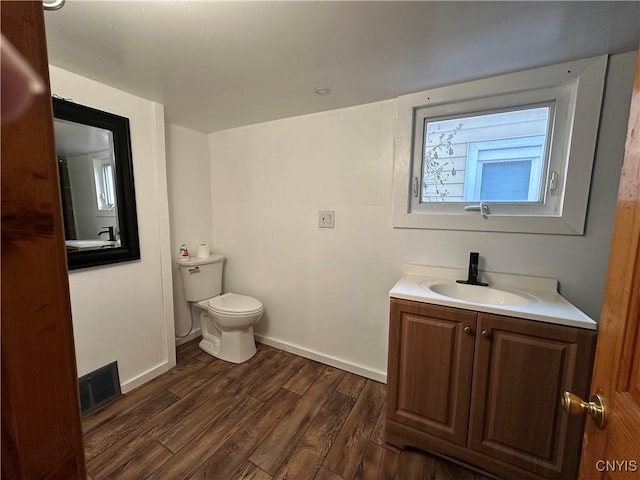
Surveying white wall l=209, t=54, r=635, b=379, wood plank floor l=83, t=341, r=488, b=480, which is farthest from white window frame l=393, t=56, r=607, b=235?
wood plank floor l=83, t=341, r=488, b=480

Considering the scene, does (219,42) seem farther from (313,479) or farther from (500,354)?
(313,479)

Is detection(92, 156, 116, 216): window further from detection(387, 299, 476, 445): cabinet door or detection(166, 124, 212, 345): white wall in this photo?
detection(387, 299, 476, 445): cabinet door

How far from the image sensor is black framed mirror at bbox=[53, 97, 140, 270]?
5.03ft

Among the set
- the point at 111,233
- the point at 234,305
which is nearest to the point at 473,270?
the point at 234,305

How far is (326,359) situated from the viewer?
2229mm

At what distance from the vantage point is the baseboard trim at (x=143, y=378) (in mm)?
1848

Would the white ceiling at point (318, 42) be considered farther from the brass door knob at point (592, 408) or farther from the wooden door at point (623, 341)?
the brass door knob at point (592, 408)

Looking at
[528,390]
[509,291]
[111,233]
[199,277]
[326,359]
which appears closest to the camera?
[528,390]

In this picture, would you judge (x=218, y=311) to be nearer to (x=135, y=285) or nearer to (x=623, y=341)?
(x=135, y=285)

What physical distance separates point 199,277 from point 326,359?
128 cm

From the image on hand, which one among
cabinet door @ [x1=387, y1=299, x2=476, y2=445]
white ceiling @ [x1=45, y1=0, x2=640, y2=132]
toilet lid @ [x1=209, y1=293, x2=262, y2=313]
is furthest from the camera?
toilet lid @ [x1=209, y1=293, x2=262, y2=313]

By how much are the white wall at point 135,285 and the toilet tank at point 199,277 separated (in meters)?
0.26

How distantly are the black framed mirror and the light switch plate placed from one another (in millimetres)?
1271

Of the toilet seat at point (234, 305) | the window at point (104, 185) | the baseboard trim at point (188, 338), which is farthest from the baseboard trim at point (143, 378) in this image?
the window at point (104, 185)
